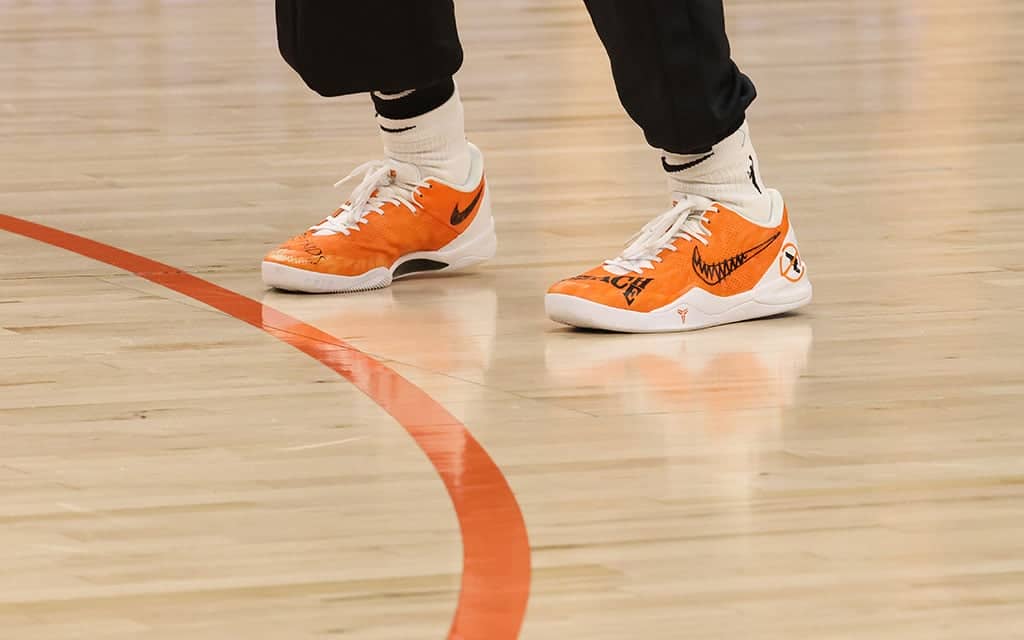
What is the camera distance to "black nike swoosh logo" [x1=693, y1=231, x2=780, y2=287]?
1.76m

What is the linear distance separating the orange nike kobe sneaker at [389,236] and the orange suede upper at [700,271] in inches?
10.7

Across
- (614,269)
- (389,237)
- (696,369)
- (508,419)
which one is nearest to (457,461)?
(508,419)

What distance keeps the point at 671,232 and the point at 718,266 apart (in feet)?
0.18

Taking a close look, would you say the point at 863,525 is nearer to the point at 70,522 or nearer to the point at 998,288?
the point at 70,522

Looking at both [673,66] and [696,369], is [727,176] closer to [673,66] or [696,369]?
[673,66]

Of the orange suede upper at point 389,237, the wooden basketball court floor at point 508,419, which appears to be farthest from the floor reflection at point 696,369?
the orange suede upper at point 389,237

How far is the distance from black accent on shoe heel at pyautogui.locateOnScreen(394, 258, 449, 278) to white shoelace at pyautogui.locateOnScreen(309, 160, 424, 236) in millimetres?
61

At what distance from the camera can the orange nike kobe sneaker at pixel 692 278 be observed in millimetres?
1716

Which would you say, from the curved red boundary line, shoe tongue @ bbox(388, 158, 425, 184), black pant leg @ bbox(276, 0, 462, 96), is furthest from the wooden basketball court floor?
black pant leg @ bbox(276, 0, 462, 96)

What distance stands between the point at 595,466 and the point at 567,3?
4.15m

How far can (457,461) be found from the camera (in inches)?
51.7

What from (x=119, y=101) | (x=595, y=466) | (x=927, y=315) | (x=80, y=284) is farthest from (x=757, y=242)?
(x=119, y=101)

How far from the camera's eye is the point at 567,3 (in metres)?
5.32

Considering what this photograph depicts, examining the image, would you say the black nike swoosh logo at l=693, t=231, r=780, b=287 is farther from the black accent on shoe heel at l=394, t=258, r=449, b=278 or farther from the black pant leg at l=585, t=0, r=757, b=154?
the black accent on shoe heel at l=394, t=258, r=449, b=278
